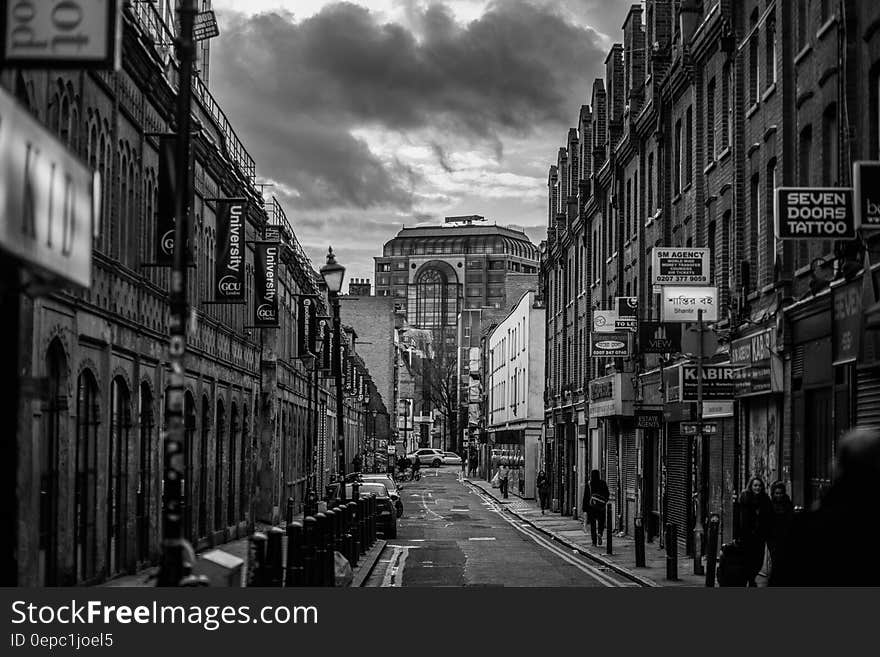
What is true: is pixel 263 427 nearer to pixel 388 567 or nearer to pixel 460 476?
pixel 388 567

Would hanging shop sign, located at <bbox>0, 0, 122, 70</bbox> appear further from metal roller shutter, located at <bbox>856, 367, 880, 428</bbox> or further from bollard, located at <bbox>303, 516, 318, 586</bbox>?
metal roller shutter, located at <bbox>856, 367, 880, 428</bbox>

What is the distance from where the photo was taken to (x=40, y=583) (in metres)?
17.8

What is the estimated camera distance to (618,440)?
4250 centimetres

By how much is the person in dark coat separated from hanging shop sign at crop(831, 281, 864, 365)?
1246 centimetres

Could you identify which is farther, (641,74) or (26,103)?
(641,74)

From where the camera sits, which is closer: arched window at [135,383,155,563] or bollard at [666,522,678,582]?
bollard at [666,522,678,582]

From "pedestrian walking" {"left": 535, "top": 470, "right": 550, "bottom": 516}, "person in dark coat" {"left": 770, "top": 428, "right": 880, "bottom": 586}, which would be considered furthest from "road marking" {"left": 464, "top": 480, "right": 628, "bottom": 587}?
"person in dark coat" {"left": 770, "top": 428, "right": 880, "bottom": 586}

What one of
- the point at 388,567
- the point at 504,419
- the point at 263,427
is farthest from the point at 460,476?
the point at 388,567

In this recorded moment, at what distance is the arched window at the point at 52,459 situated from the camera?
18141 millimetres

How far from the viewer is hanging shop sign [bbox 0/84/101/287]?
6727mm

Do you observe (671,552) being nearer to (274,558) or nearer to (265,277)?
(274,558)

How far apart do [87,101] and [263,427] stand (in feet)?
78.6

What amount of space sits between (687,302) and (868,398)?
7.96m

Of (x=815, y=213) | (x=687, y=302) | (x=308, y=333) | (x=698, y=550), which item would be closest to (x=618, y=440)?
(x=308, y=333)
